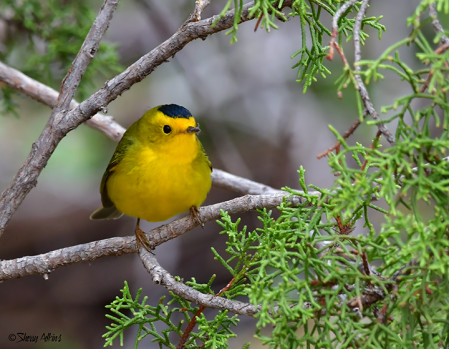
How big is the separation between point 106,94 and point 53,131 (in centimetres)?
41

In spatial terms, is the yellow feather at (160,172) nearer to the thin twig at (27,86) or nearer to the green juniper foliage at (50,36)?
the thin twig at (27,86)

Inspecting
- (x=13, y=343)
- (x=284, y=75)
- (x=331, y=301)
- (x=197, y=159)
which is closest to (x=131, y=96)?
(x=284, y=75)

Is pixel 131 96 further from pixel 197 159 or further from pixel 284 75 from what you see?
pixel 197 159

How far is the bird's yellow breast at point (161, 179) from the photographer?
124 inches

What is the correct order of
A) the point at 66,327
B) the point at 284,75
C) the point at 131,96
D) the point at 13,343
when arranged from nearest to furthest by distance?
the point at 13,343 → the point at 66,327 → the point at 284,75 → the point at 131,96

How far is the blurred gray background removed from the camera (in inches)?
229

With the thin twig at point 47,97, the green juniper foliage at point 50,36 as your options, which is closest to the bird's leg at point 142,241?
the thin twig at point 47,97

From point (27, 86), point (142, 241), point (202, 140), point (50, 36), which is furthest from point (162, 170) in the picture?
point (202, 140)

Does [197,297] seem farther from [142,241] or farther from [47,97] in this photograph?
[47,97]

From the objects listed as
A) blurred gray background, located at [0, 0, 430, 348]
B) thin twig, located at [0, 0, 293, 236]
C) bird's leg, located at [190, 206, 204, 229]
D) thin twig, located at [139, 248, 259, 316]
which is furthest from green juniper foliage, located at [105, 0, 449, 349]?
blurred gray background, located at [0, 0, 430, 348]

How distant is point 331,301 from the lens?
150 cm

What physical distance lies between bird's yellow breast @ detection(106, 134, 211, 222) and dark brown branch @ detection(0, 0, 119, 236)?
2.26 feet

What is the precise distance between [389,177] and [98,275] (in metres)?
5.23

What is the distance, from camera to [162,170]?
3174 mm
